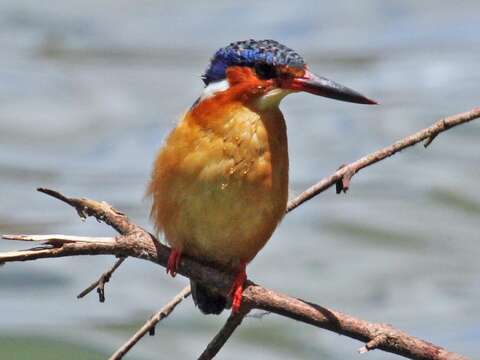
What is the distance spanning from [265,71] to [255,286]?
2.12ft

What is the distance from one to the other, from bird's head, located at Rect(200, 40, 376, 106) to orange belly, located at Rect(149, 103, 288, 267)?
70mm

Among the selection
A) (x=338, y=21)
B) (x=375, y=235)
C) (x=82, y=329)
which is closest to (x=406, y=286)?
(x=375, y=235)

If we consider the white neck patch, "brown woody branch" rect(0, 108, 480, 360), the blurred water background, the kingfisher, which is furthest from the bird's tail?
the blurred water background

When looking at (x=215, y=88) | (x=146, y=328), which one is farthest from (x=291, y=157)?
(x=146, y=328)

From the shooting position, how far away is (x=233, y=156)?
13.9 feet

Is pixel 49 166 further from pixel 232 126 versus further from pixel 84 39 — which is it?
pixel 232 126

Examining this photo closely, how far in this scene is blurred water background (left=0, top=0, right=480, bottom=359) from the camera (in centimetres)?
916

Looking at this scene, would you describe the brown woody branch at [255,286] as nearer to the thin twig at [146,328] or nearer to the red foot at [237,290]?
the red foot at [237,290]

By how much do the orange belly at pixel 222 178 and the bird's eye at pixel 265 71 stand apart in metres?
0.12

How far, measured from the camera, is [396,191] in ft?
35.6

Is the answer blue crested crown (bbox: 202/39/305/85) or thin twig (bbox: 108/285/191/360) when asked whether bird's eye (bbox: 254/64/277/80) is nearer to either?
blue crested crown (bbox: 202/39/305/85)

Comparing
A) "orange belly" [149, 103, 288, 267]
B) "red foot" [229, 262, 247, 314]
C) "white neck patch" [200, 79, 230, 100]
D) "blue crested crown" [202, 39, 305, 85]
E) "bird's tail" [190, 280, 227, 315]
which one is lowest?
"bird's tail" [190, 280, 227, 315]

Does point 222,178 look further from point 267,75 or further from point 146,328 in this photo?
point 146,328

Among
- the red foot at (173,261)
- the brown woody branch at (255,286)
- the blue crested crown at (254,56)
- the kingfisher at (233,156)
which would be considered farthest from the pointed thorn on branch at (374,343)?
the blue crested crown at (254,56)
